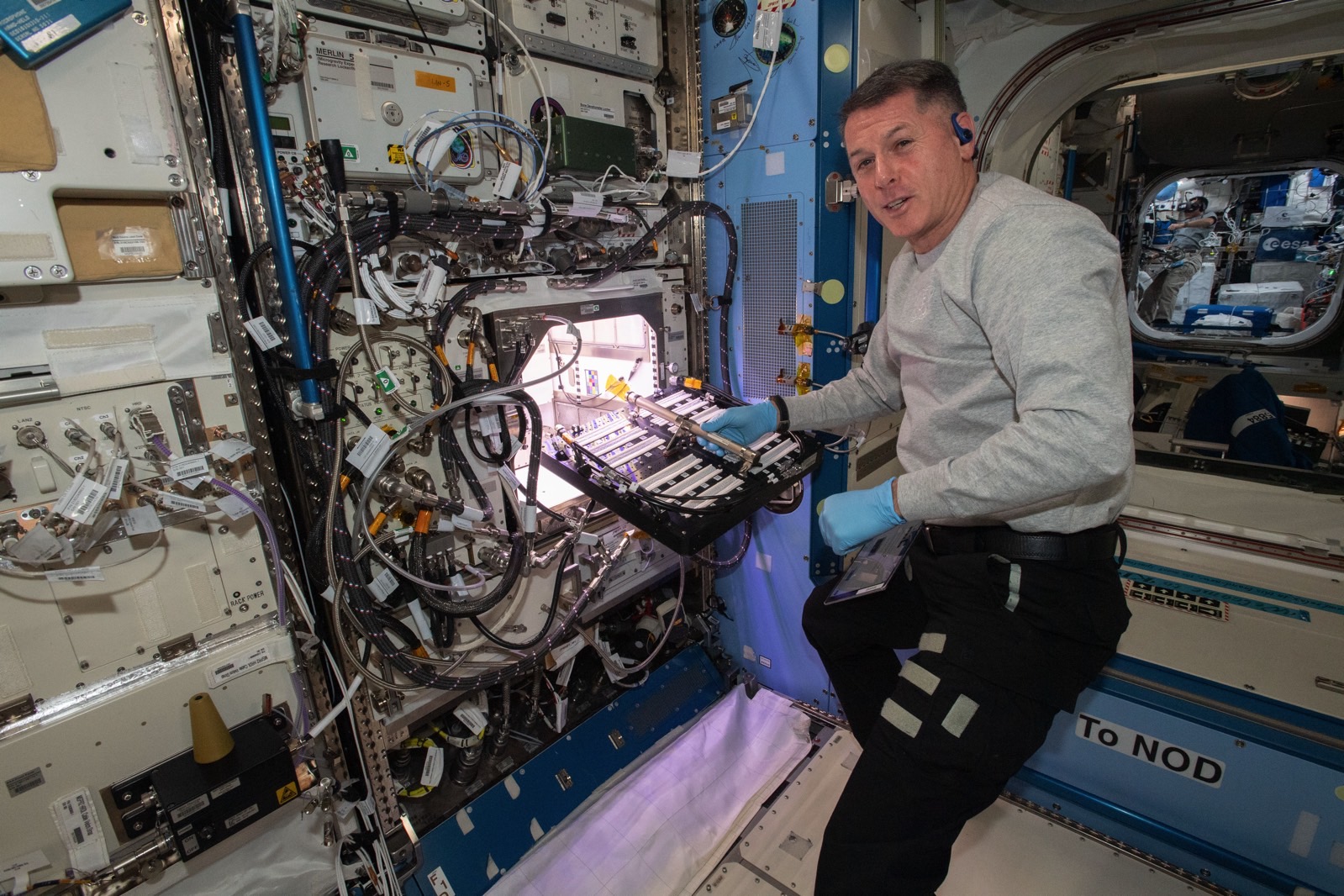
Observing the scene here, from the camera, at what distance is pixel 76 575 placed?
158 cm

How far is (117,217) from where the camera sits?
158 cm

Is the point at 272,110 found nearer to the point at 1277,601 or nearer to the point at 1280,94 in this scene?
the point at 1277,601

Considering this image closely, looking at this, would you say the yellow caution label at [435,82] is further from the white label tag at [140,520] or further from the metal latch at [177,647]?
the metal latch at [177,647]

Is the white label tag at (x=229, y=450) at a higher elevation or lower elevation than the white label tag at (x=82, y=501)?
higher

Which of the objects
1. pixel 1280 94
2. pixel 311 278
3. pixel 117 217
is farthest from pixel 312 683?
pixel 1280 94

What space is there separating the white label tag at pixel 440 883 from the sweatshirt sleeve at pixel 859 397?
2279 millimetres

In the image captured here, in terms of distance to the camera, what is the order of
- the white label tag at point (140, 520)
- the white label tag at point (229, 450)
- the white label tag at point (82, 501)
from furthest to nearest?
the white label tag at point (229, 450) → the white label tag at point (140, 520) → the white label tag at point (82, 501)

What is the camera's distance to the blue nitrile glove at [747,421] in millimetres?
2596

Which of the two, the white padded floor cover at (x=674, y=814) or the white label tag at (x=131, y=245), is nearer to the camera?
the white label tag at (x=131, y=245)

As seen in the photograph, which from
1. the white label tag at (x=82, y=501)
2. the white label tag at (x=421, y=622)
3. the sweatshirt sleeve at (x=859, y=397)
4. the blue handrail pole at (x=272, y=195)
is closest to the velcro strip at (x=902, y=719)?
the sweatshirt sleeve at (x=859, y=397)

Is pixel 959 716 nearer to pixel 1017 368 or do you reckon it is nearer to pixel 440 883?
pixel 1017 368

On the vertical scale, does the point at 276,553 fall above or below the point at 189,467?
below

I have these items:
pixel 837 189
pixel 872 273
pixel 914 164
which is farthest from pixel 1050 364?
pixel 872 273

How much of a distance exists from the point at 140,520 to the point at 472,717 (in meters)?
1.56
